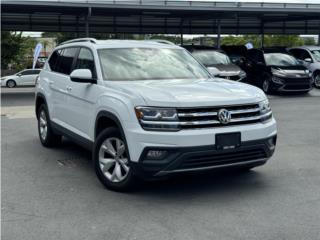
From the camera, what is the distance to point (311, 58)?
66.0 ft

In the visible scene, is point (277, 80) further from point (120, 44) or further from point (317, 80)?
point (120, 44)

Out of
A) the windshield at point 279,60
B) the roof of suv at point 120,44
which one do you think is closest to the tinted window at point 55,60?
the roof of suv at point 120,44

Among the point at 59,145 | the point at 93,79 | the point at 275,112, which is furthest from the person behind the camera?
the point at 275,112

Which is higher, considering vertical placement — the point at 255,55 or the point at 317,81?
the point at 255,55

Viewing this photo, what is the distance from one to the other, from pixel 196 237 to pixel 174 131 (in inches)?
47.0

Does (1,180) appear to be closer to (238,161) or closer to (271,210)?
(238,161)

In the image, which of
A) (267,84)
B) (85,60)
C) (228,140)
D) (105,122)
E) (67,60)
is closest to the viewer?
(228,140)

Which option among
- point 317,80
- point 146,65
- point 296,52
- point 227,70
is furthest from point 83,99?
point 296,52

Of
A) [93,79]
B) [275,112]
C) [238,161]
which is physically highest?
→ [93,79]

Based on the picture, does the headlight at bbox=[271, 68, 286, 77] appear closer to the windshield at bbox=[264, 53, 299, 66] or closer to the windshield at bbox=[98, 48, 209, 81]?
the windshield at bbox=[264, 53, 299, 66]

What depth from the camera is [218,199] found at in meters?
5.20

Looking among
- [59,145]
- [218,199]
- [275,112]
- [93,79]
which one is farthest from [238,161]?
[275,112]

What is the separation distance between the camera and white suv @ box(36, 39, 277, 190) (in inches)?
194

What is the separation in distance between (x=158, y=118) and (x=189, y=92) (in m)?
0.55
